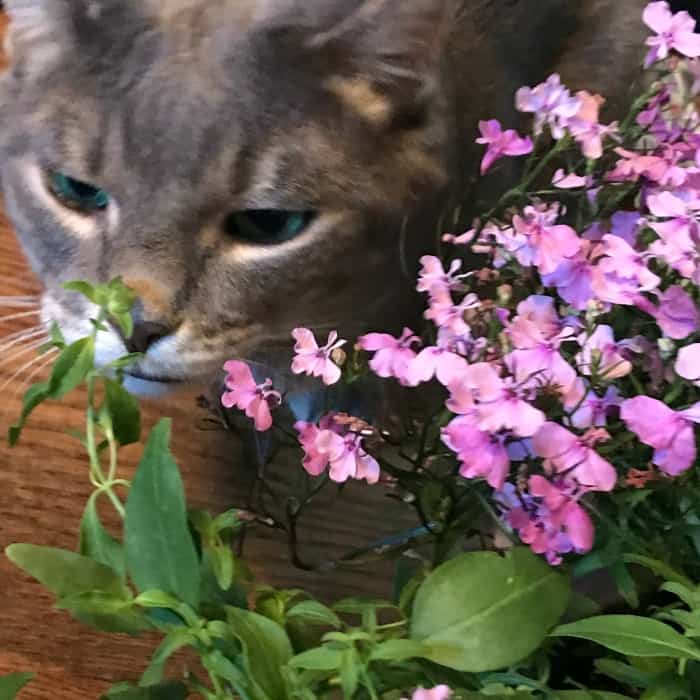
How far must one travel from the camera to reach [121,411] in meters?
0.43

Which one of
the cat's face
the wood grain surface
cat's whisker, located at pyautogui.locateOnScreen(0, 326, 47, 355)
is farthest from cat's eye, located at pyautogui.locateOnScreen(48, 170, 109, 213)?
the wood grain surface

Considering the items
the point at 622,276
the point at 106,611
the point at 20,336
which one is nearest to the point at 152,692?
the point at 106,611

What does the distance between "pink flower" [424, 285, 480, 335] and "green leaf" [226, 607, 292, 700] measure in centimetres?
14

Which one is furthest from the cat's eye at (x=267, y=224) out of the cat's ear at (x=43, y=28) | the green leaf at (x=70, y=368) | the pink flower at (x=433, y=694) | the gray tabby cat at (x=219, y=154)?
the pink flower at (x=433, y=694)

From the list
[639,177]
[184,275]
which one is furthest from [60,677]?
[639,177]

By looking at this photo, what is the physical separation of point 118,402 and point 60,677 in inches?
15.1

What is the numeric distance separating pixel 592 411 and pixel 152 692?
0.21m

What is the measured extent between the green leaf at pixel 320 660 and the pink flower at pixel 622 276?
179 millimetres

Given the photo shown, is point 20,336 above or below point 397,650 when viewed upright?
below

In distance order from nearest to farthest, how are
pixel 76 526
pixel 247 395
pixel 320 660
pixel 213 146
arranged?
pixel 320 660 → pixel 247 395 → pixel 213 146 → pixel 76 526

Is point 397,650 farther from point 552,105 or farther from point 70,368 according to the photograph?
point 552,105

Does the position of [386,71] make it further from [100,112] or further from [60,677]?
[60,677]

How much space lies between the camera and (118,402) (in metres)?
0.43

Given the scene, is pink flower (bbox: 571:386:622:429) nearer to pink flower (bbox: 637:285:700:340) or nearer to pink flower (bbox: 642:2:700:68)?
pink flower (bbox: 637:285:700:340)
